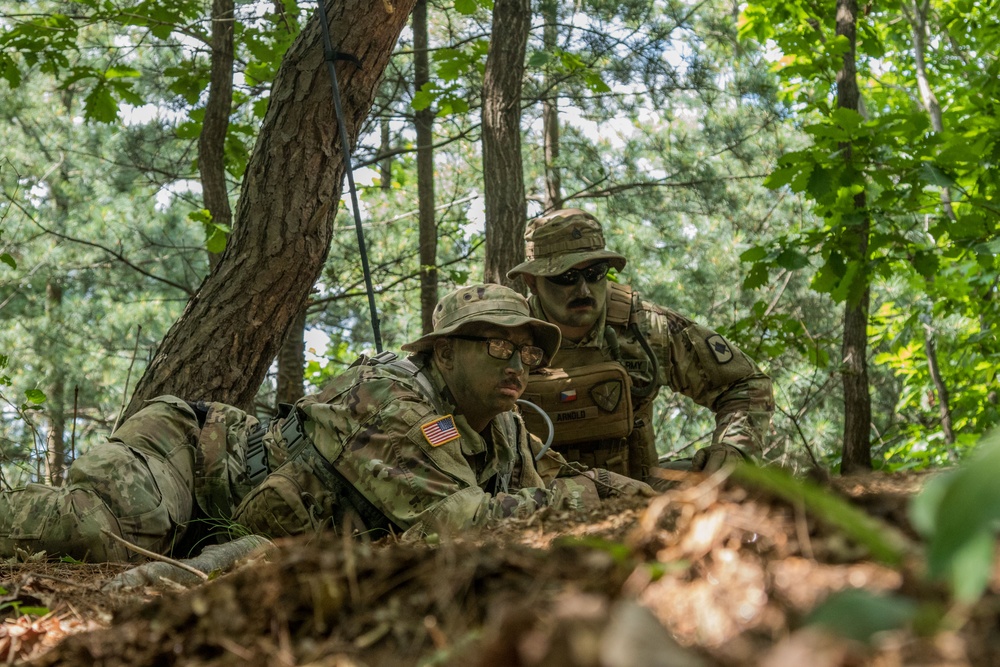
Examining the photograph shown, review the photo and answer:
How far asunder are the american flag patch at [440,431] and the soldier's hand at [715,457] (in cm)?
179

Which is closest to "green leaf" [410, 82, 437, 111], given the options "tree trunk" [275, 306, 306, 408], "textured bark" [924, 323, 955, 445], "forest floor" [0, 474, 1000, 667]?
"tree trunk" [275, 306, 306, 408]

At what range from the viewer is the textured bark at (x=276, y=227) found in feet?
17.1

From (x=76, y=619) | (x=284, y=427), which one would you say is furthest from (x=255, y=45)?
(x=76, y=619)

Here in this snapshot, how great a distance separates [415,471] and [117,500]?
130cm

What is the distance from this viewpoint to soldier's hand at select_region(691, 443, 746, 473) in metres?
5.33

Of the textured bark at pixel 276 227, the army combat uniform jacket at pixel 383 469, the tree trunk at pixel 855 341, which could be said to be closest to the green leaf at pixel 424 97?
the textured bark at pixel 276 227

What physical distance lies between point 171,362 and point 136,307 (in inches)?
457

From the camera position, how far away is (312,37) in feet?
17.5

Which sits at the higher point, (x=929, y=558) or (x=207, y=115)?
(x=207, y=115)

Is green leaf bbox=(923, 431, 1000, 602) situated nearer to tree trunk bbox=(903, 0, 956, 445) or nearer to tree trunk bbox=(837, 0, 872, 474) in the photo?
tree trunk bbox=(837, 0, 872, 474)

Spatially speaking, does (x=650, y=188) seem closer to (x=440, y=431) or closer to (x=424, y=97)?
(x=424, y=97)

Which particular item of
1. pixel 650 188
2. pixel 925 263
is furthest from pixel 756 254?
pixel 650 188

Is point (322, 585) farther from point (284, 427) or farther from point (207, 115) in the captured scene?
point (207, 115)

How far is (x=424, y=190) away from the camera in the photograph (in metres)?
9.55
